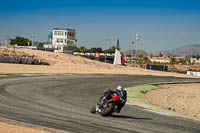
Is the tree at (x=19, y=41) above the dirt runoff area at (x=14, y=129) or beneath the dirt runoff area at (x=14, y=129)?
above

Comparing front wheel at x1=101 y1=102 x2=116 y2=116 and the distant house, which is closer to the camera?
front wheel at x1=101 y1=102 x2=116 y2=116

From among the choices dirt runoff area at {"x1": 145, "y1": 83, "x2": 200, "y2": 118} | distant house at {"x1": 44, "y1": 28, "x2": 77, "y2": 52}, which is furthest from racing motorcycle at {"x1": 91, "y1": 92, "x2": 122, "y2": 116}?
distant house at {"x1": 44, "y1": 28, "x2": 77, "y2": 52}

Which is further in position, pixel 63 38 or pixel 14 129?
pixel 63 38

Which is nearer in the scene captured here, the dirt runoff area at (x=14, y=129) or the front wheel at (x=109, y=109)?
the dirt runoff area at (x=14, y=129)

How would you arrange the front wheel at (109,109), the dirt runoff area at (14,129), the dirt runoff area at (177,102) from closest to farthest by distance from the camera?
the dirt runoff area at (14,129)
the front wheel at (109,109)
the dirt runoff area at (177,102)

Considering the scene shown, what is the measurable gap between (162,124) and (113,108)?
6.56 ft

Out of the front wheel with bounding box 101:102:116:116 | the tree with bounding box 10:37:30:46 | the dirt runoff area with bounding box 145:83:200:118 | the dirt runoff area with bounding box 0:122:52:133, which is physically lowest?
the dirt runoff area with bounding box 145:83:200:118

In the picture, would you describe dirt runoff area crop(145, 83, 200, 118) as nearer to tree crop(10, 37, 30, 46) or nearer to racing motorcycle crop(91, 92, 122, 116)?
racing motorcycle crop(91, 92, 122, 116)

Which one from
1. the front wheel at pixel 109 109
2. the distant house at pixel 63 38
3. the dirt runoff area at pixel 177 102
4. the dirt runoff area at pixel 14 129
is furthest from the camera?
the distant house at pixel 63 38

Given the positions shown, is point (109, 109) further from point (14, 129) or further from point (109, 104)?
point (14, 129)

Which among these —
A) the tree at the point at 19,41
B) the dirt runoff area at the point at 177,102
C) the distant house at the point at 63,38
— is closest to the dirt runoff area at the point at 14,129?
the dirt runoff area at the point at 177,102

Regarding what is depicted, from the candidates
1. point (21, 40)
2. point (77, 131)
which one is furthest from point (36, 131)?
point (21, 40)

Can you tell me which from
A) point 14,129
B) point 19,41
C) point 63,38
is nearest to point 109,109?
point 14,129

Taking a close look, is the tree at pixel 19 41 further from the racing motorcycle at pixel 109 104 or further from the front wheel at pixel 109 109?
the front wheel at pixel 109 109
